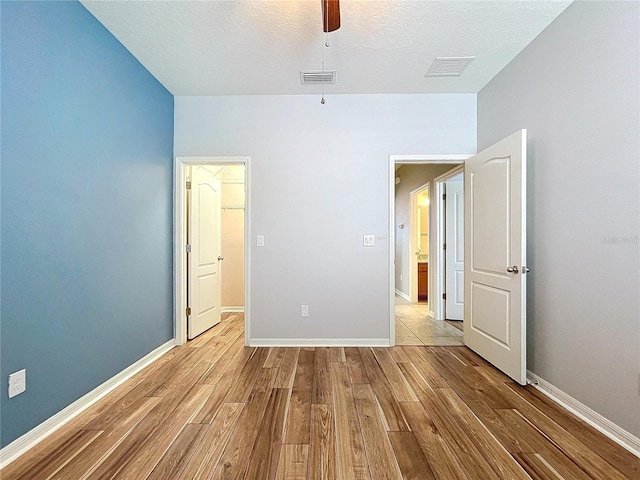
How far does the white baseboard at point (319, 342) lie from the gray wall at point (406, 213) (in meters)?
1.86

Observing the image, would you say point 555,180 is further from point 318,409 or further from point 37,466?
point 37,466

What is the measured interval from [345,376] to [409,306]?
3334mm

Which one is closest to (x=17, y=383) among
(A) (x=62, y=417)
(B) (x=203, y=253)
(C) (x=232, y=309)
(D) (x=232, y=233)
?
(A) (x=62, y=417)

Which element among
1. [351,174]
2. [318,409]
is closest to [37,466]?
[318,409]

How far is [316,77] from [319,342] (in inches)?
107

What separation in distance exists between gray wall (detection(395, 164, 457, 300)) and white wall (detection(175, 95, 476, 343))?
4.98 feet

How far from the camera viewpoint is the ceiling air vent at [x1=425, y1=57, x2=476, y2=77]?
2697mm

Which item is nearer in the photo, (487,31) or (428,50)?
(487,31)

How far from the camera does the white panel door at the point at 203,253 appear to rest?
11.6 ft

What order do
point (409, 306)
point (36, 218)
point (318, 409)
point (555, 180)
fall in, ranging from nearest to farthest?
1. point (36, 218)
2. point (318, 409)
3. point (555, 180)
4. point (409, 306)

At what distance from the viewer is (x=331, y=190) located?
3336 mm

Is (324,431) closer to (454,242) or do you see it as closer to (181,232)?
(181,232)

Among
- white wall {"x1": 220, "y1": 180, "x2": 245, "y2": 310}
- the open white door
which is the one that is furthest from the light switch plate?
white wall {"x1": 220, "y1": 180, "x2": 245, "y2": 310}

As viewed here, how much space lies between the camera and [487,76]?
2982 millimetres
